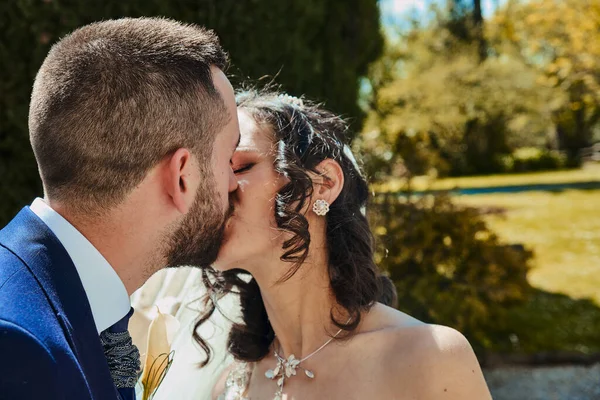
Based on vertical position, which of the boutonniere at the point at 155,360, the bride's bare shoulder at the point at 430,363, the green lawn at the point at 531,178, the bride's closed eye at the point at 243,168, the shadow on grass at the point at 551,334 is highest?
the bride's closed eye at the point at 243,168

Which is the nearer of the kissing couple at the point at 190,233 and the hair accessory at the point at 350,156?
the kissing couple at the point at 190,233

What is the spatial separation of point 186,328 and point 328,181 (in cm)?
100

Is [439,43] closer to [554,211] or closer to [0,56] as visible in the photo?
[554,211]

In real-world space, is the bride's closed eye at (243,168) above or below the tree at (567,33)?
above

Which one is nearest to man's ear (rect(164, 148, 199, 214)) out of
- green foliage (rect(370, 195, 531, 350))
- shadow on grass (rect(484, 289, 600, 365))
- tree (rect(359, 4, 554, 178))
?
green foliage (rect(370, 195, 531, 350))

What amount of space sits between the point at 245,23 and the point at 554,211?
1220 centimetres

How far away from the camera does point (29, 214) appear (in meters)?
1.48

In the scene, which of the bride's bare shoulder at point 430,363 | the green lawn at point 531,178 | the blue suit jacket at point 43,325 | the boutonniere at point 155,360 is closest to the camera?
the blue suit jacket at point 43,325

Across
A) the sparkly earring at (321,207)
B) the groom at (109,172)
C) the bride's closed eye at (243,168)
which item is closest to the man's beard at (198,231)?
the groom at (109,172)

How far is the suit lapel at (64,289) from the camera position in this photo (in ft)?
4.42

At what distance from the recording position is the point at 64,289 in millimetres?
1386

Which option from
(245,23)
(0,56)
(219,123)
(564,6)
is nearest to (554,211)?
(564,6)

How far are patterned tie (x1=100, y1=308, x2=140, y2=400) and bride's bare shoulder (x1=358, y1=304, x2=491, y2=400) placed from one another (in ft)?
2.99

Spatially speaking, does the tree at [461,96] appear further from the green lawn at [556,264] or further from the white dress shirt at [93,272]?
the white dress shirt at [93,272]
